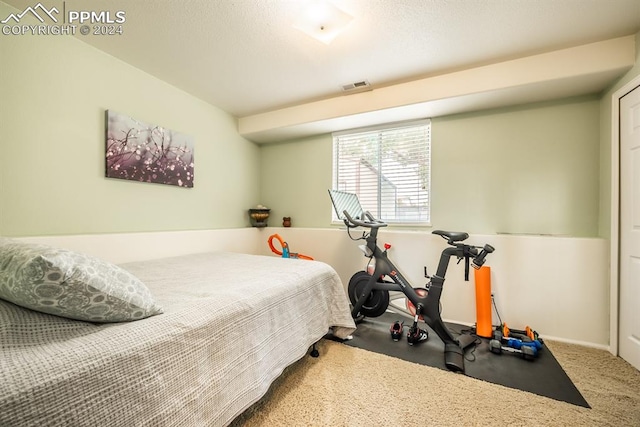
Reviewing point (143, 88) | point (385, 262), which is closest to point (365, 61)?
point (385, 262)

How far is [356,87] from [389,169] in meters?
1.05

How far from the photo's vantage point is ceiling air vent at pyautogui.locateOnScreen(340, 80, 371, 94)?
265 centimetres

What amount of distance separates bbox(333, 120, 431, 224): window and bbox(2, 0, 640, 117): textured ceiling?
74 cm

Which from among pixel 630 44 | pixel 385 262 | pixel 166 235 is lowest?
pixel 385 262

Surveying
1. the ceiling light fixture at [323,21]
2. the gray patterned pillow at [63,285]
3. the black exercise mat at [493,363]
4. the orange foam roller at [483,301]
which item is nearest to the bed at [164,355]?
the gray patterned pillow at [63,285]

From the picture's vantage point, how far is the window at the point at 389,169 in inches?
119

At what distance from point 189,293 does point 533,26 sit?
285 cm

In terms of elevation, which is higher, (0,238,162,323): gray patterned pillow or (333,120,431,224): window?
(333,120,431,224): window

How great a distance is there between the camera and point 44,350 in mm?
727

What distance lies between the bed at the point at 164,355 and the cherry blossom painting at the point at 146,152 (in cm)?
115

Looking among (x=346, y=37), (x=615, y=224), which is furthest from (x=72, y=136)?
(x=615, y=224)

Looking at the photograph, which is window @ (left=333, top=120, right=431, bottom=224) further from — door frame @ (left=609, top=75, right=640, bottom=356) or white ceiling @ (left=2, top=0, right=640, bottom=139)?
door frame @ (left=609, top=75, right=640, bottom=356)

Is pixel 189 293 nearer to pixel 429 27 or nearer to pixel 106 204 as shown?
pixel 106 204

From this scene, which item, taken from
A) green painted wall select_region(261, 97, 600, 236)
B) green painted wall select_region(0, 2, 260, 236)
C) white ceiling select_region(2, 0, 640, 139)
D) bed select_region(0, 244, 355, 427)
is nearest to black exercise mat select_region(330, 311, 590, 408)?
bed select_region(0, 244, 355, 427)
